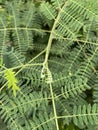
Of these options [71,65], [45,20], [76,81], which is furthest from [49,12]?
[76,81]

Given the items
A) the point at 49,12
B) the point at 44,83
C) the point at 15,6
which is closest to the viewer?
the point at 44,83

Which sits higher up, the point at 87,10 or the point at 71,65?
the point at 87,10

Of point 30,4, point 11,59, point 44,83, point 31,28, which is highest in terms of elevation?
point 30,4

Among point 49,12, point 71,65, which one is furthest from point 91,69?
point 49,12

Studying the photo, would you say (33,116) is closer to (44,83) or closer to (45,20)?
(44,83)

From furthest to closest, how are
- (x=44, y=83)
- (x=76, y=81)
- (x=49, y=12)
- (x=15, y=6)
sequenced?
(x=15, y=6) → (x=49, y=12) → (x=44, y=83) → (x=76, y=81)

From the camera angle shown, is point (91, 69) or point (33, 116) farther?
point (91, 69)

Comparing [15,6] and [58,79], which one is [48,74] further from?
[15,6]
